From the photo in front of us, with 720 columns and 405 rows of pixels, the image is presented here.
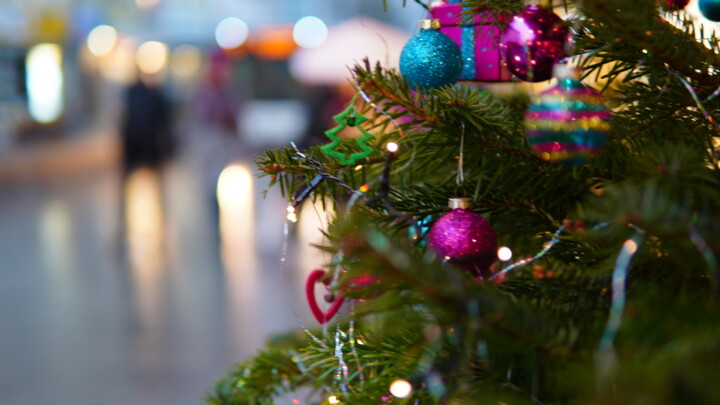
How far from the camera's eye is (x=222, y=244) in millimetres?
5613

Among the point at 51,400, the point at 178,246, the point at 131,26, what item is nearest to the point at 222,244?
the point at 178,246

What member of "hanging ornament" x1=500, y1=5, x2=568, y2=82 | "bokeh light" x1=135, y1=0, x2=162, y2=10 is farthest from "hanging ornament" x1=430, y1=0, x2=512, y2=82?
"bokeh light" x1=135, y1=0, x2=162, y2=10

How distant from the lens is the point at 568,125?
65 cm

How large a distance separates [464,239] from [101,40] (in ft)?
43.2

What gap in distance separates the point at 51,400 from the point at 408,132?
261cm

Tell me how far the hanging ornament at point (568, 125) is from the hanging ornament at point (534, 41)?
0.19 ft

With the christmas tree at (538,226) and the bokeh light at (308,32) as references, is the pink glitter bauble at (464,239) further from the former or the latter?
the bokeh light at (308,32)

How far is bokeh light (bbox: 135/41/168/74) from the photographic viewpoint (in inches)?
617

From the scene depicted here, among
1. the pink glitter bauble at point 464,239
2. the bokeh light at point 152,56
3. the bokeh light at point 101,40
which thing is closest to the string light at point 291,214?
the pink glitter bauble at point 464,239

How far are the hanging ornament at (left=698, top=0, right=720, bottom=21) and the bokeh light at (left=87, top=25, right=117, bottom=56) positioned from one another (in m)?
12.4

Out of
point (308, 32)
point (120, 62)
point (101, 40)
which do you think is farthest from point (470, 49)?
point (120, 62)

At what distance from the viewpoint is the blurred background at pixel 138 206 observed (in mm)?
3369

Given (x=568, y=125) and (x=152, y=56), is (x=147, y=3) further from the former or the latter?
(x=568, y=125)

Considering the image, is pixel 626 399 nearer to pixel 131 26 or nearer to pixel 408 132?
pixel 408 132
